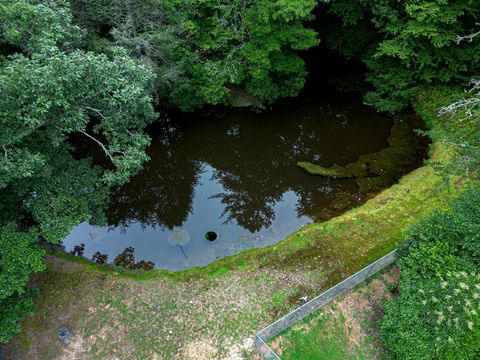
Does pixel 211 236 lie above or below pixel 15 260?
below

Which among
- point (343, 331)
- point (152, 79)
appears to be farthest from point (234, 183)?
point (343, 331)

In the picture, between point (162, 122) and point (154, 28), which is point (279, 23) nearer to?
point (154, 28)

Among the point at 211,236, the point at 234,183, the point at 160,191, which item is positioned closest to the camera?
the point at 211,236

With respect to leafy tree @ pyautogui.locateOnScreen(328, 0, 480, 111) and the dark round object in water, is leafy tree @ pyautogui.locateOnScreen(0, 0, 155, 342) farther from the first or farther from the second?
leafy tree @ pyautogui.locateOnScreen(328, 0, 480, 111)

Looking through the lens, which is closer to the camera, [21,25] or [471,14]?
[21,25]

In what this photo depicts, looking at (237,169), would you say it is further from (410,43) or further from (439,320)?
(439,320)

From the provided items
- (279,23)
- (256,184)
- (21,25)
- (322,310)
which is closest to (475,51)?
(279,23)
